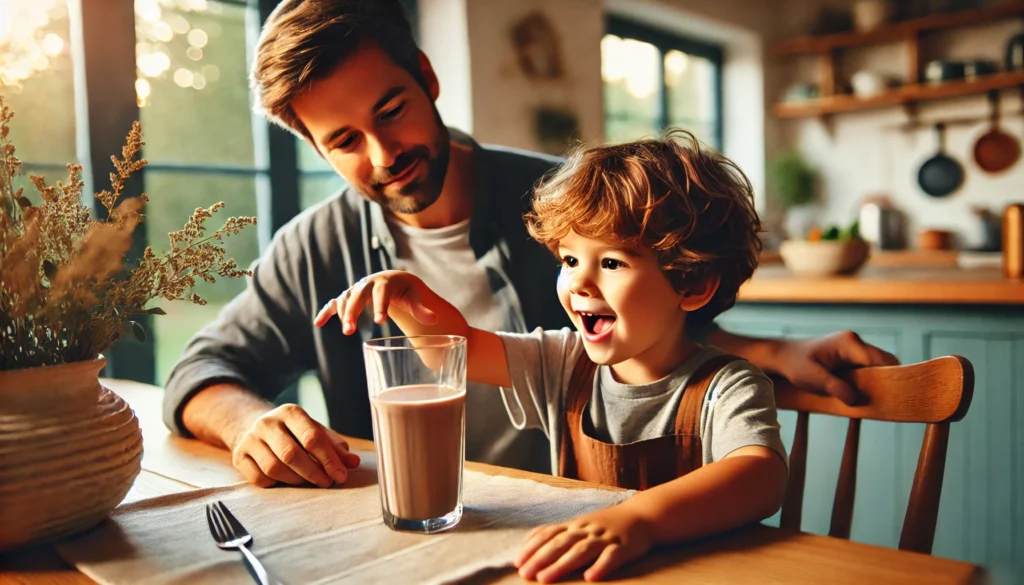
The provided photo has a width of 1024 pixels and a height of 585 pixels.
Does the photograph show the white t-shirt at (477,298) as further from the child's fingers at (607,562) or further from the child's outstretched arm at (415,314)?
the child's fingers at (607,562)

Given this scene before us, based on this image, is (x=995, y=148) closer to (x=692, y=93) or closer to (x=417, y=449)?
(x=692, y=93)

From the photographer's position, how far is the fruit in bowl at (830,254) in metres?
2.45

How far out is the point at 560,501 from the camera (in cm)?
81

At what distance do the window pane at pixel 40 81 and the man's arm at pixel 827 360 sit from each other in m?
1.65

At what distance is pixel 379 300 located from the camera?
2.94 ft

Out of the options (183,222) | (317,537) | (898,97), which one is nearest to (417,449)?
(317,537)

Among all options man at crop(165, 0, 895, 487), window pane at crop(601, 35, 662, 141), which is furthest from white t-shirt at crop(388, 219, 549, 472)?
window pane at crop(601, 35, 662, 141)

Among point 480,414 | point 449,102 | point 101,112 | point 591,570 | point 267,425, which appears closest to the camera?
point 591,570

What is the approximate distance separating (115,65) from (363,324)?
100cm

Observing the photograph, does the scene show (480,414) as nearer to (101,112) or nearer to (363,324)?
(363,324)

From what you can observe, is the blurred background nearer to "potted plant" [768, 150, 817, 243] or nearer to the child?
"potted plant" [768, 150, 817, 243]

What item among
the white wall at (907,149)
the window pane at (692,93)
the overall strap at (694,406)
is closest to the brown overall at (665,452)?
the overall strap at (694,406)

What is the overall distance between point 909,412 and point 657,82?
358cm

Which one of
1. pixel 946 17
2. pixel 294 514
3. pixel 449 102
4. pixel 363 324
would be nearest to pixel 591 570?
pixel 294 514
